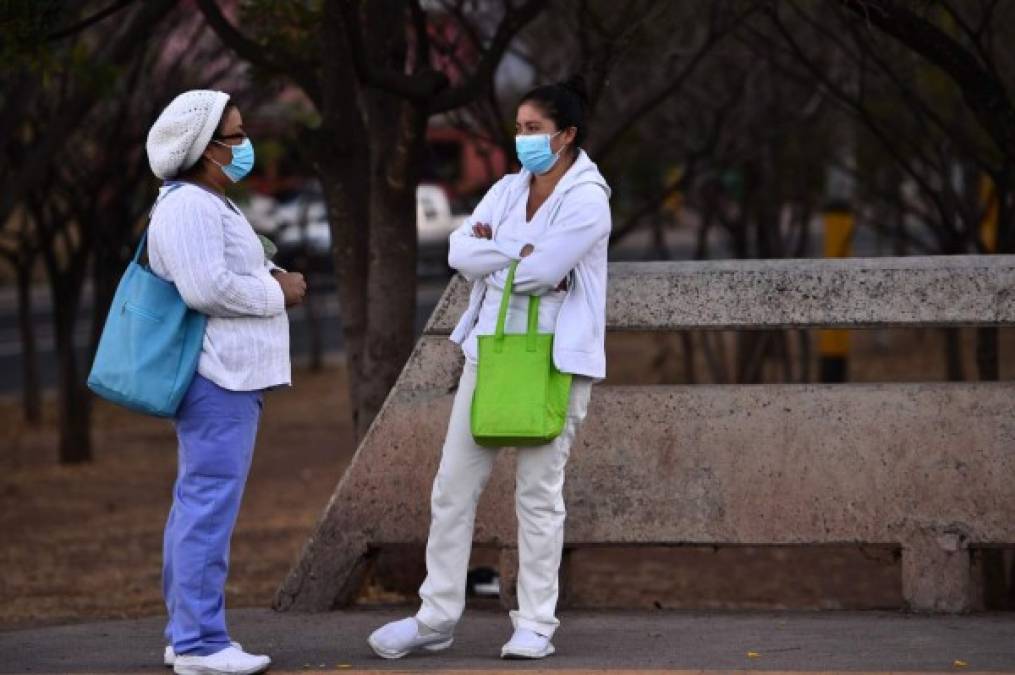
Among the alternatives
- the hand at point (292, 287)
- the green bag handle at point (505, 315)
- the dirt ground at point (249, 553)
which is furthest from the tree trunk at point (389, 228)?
the green bag handle at point (505, 315)

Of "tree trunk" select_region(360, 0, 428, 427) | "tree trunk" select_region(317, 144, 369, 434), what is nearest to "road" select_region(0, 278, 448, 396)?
"tree trunk" select_region(317, 144, 369, 434)

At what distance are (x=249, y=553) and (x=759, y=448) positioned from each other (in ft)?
16.5

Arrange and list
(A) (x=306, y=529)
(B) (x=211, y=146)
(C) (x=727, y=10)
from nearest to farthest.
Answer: (B) (x=211, y=146) → (C) (x=727, y=10) → (A) (x=306, y=529)

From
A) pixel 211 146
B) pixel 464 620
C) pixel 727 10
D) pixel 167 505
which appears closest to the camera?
pixel 211 146

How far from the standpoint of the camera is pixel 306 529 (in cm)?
1167

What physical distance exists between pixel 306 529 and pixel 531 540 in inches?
247

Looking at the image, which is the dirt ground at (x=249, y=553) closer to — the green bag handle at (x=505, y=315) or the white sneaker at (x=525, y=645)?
the white sneaker at (x=525, y=645)

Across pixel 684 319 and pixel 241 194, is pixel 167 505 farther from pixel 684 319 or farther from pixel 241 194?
pixel 684 319

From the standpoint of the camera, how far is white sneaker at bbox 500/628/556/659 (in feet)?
18.4

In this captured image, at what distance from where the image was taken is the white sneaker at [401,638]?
18.7ft

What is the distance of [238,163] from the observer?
5.40 metres

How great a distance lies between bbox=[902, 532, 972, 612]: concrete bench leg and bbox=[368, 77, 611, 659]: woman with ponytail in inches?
52.6

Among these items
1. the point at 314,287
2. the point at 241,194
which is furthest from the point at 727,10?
the point at 314,287

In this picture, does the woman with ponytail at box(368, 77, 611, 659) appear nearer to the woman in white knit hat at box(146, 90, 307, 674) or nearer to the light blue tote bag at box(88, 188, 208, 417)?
the woman in white knit hat at box(146, 90, 307, 674)
